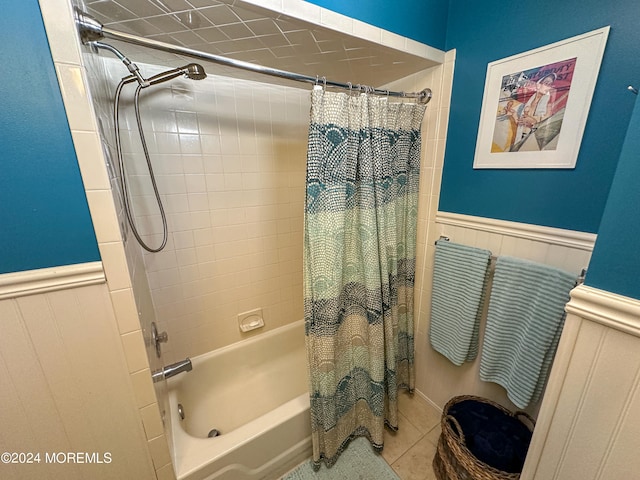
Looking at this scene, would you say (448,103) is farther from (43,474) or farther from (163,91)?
(43,474)

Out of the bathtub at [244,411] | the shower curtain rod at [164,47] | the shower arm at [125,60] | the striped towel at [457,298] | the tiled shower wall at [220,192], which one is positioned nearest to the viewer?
the shower curtain rod at [164,47]

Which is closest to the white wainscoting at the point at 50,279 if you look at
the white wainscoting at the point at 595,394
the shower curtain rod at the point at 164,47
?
the shower curtain rod at the point at 164,47

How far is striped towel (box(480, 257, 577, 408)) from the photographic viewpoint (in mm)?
869

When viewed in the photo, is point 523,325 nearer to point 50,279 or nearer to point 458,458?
point 458,458

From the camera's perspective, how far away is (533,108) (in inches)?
35.4

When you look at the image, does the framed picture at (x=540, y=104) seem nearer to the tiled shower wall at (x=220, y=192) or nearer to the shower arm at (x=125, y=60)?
the tiled shower wall at (x=220, y=192)

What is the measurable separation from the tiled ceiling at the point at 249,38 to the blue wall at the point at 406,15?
0.07m

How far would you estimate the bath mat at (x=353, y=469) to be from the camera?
1156mm

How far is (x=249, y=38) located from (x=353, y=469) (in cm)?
207

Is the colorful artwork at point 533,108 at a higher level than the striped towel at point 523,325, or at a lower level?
higher

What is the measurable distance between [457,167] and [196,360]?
1.89 m

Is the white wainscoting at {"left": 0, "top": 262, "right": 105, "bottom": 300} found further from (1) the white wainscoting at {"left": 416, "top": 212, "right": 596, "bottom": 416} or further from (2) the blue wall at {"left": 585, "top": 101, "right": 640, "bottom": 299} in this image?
(1) the white wainscoting at {"left": 416, "top": 212, "right": 596, "bottom": 416}

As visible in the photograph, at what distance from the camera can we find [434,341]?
1.33m

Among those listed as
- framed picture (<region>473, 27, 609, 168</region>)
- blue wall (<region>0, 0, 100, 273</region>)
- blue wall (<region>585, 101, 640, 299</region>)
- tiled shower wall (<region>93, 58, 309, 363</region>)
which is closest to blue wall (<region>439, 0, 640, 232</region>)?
framed picture (<region>473, 27, 609, 168</region>)
